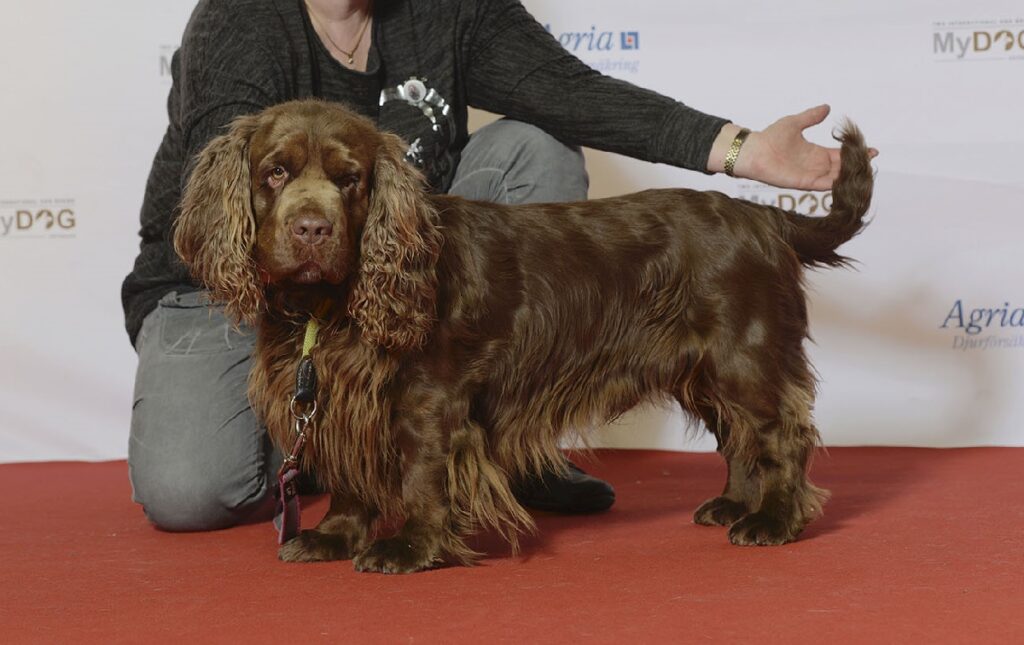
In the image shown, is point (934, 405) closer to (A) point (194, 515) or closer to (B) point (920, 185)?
(B) point (920, 185)

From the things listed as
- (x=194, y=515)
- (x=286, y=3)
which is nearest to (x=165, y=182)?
(x=286, y=3)

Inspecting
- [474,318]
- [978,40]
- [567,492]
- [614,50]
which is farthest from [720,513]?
[978,40]

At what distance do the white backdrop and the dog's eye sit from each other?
6.34 ft

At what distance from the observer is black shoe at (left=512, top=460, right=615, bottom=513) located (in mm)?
2791

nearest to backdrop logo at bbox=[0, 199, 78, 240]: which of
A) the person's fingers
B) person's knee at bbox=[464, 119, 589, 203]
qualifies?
person's knee at bbox=[464, 119, 589, 203]

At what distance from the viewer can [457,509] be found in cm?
224

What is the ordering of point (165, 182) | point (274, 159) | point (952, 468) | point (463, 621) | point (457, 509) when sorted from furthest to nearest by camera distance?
point (952, 468) → point (165, 182) → point (457, 509) → point (274, 159) → point (463, 621)

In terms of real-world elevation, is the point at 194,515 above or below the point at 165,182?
below

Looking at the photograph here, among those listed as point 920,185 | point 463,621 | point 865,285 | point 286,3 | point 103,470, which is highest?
point 286,3

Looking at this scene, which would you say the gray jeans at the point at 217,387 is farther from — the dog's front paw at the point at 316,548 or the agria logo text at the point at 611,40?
the agria logo text at the point at 611,40

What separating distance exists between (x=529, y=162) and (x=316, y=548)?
1.12m

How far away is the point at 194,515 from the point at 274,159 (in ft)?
3.45

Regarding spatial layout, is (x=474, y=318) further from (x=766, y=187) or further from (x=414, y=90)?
(x=766, y=187)

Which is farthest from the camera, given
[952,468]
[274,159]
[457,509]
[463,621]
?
[952,468]
